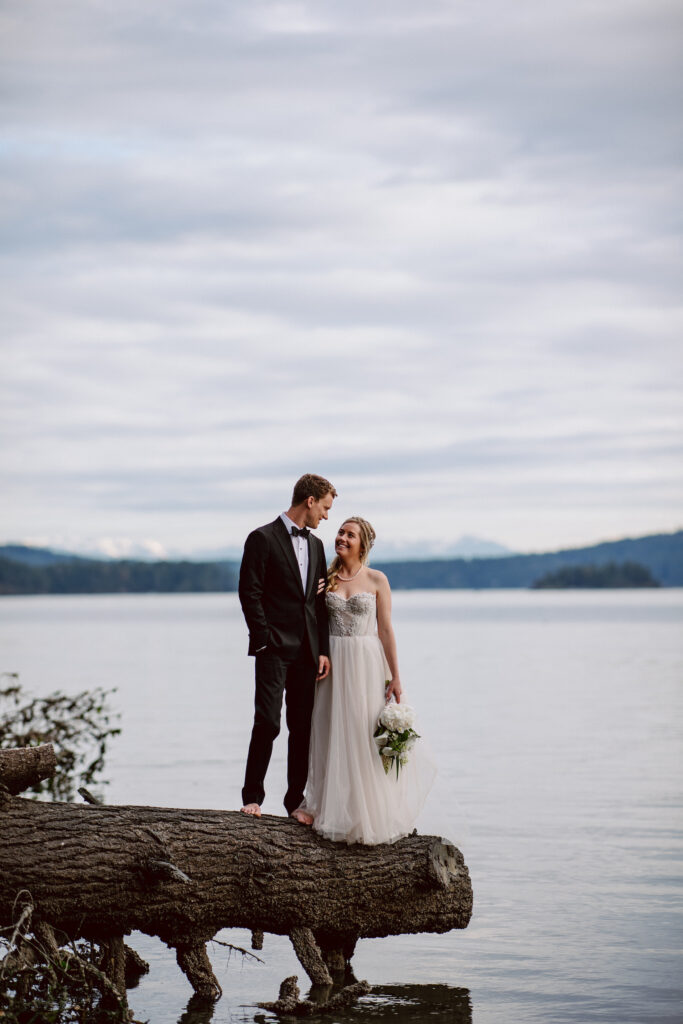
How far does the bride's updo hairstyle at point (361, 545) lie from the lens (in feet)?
28.6

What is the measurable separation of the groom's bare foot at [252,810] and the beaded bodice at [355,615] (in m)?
1.27

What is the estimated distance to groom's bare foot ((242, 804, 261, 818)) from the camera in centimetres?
825

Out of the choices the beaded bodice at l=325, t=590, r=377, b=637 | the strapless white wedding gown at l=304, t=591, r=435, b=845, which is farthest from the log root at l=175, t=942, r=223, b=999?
the beaded bodice at l=325, t=590, r=377, b=637

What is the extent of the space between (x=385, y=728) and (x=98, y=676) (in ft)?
114

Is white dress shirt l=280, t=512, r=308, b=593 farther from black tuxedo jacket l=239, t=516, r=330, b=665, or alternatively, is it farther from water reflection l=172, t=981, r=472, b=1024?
water reflection l=172, t=981, r=472, b=1024

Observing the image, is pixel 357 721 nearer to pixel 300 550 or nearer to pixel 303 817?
pixel 303 817

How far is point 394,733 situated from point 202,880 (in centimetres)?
155

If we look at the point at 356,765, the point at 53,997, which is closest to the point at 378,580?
the point at 356,765

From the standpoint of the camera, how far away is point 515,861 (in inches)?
527

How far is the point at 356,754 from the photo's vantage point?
8305 millimetres

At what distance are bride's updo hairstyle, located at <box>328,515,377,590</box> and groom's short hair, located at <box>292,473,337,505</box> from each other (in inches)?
11.1

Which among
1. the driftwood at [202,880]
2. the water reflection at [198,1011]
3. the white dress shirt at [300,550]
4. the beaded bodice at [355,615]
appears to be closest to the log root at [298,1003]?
the driftwood at [202,880]

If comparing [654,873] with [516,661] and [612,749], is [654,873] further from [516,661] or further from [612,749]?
[516,661]

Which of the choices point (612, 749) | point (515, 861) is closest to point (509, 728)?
point (612, 749)
